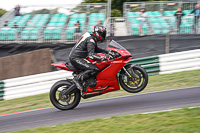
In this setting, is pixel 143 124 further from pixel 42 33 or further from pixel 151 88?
pixel 42 33

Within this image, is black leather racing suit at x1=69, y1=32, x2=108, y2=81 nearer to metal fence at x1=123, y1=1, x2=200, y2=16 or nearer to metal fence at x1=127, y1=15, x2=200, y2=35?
metal fence at x1=127, y1=15, x2=200, y2=35

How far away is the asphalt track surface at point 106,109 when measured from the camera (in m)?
5.95

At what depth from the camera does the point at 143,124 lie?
468 cm

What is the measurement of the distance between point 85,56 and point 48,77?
13.1 ft

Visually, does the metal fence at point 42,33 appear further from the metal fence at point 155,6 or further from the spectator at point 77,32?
the metal fence at point 155,6

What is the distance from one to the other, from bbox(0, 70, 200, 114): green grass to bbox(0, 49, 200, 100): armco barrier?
0.35 meters

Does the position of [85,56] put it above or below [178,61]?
above

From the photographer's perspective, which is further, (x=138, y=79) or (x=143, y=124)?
(x=138, y=79)

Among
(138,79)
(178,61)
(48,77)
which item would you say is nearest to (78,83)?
(138,79)

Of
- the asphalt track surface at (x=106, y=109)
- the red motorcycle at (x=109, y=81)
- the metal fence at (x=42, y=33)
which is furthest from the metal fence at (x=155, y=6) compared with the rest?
the red motorcycle at (x=109, y=81)

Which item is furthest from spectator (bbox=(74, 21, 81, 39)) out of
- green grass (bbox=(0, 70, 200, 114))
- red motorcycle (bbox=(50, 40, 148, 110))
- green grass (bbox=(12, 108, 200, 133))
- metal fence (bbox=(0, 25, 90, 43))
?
green grass (bbox=(12, 108, 200, 133))

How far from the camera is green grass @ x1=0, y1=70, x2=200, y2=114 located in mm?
8453

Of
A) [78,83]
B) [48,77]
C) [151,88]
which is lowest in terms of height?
[151,88]

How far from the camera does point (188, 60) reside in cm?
1049
